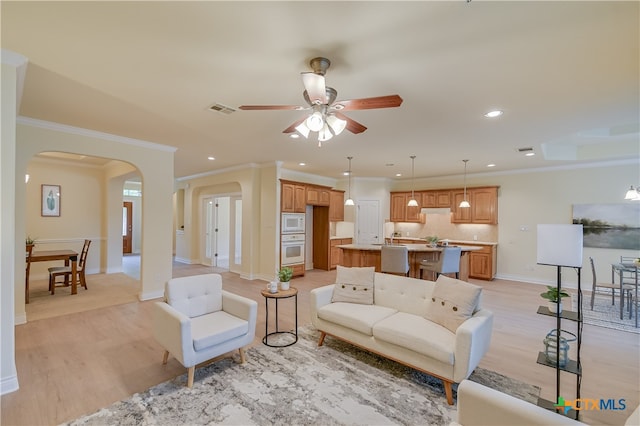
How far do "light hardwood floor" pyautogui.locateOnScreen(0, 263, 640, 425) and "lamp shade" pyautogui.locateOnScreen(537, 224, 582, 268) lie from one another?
1.29 m

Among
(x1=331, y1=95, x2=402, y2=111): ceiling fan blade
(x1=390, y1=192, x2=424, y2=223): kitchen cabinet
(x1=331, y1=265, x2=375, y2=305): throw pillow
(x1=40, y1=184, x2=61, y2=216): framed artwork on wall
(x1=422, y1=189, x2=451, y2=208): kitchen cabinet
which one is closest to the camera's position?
(x1=331, y1=95, x2=402, y2=111): ceiling fan blade

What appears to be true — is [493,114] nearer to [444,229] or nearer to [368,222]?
[444,229]

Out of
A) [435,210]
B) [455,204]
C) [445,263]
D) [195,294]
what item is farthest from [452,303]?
[435,210]

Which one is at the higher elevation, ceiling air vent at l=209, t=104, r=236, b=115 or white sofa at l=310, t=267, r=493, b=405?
ceiling air vent at l=209, t=104, r=236, b=115

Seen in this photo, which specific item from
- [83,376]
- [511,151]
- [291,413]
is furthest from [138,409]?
[511,151]

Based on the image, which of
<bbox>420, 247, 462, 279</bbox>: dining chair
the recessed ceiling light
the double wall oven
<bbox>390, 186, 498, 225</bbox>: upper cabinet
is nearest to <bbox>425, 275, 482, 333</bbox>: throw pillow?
the recessed ceiling light

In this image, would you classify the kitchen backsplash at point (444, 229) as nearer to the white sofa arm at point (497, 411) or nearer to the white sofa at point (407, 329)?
the white sofa at point (407, 329)

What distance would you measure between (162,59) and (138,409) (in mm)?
2794

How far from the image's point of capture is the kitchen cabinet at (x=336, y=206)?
8.19 meters

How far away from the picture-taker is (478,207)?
24.5ft

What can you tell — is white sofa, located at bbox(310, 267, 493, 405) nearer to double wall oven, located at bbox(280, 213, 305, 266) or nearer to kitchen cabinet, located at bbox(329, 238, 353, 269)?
double wall oven, located at bbox(280, 213, 305, 266)

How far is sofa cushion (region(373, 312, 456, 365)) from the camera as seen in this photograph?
2355 mm

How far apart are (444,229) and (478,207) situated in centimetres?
116

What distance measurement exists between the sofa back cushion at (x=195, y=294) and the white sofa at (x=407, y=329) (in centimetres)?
113
